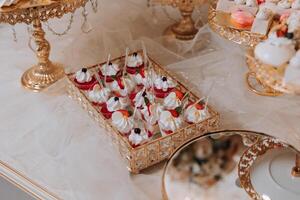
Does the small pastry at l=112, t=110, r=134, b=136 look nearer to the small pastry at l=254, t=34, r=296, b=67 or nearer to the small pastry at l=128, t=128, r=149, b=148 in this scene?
the small pastry at l=128, t=128, r=149, b=148

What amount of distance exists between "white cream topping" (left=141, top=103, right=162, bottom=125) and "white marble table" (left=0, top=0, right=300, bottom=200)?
0.10 metres

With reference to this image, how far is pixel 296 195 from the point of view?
0.95m

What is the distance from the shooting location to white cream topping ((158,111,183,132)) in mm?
1044

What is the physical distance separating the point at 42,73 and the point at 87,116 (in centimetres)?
22

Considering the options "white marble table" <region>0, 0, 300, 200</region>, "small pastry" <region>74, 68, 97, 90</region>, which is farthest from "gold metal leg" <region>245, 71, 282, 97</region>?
"small pastry" <region>74, 68, 97, 90</region>

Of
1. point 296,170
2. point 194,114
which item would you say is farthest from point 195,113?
point 296,170

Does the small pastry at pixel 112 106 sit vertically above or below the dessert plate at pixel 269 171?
above

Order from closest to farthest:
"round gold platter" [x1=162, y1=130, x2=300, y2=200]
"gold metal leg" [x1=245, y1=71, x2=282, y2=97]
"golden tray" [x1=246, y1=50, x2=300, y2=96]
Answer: "golden tray" [x1=246, y1=50, x2=300, y2=96] → "round gold platter" [x1=162, y1=130, x2=300, y2=200] → "gold metal leg" [x1=245, y1=71, x2=282, y2=97]

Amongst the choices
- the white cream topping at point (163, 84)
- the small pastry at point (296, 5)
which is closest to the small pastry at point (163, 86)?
the white cream topping at point (163, 84)

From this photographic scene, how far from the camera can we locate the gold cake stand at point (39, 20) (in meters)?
1.13

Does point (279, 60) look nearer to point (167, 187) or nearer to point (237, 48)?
point (167, 187)

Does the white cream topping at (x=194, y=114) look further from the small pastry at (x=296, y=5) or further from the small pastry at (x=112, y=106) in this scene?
the small pastry at (x=296, y=5)

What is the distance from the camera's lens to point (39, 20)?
1204 mm

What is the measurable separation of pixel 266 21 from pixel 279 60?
0.19 m
